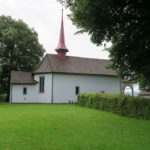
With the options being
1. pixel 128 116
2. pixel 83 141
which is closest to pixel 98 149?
pixel 83 141

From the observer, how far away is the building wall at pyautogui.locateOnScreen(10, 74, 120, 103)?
4103cm

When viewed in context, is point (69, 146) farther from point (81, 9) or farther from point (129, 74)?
Result: point (129, 74)

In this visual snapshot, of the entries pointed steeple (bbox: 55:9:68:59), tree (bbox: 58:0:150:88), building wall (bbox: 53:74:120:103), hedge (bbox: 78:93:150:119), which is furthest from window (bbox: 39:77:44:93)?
tree (bbox: 58:0:150:88)

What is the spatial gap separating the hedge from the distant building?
11.2 metres

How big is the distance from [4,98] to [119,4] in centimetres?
3743

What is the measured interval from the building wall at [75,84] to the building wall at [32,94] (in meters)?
0.97

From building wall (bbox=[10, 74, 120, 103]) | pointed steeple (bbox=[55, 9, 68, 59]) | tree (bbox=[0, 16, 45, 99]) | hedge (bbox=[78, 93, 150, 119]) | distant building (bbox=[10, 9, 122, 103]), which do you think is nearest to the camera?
hedge (bbox=[78, 93, 150, 119])

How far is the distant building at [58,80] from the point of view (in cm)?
4120

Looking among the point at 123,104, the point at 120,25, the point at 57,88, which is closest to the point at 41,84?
the point at 57,88

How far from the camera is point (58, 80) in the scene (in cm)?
4125

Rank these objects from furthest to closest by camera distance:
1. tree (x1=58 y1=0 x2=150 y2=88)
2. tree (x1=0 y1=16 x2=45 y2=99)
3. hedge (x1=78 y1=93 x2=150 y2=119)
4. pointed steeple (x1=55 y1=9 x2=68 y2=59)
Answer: tree (x1=0 y1=16 x2=45 y2=99) < pointed steeple (x1=55 y1=9 x2=68 y2=59) < hedge (x1=78 y1=93 x2=150 y2=119) < tree (x1=58 y1=0 x2=150 y2=88)

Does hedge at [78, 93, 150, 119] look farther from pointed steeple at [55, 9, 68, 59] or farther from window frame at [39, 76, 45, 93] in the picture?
pointed steeple at [55, 9, 68, 59]

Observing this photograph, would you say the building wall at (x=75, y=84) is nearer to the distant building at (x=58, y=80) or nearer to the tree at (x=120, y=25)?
the distant building at (x=58, y=80)

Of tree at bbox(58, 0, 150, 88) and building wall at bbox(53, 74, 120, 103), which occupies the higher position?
tree at bbox(58, 0, 150, 88)
